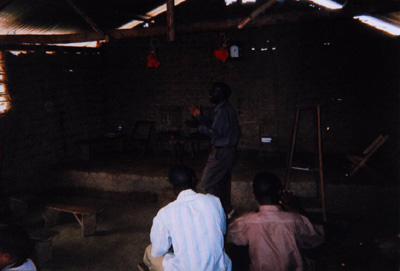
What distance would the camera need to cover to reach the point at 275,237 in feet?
9.18

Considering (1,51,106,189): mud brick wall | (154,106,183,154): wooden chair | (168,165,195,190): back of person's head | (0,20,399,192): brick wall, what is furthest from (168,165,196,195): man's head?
(154,106,183,154): wooden chair

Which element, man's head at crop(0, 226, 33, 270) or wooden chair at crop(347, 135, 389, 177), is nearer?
man's head at crop(0, 226, 33, 270)

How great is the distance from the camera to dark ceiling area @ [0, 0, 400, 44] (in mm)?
5203

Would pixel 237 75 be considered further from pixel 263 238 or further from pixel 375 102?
pixel 263 238

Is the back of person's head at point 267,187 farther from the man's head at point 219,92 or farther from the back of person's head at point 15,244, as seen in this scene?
the man's head at point 219,92

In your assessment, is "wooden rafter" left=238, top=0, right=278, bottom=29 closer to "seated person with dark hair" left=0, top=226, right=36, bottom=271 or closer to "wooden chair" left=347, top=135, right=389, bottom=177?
"wooden chair" left=347, top=135, right=389, bottom=177

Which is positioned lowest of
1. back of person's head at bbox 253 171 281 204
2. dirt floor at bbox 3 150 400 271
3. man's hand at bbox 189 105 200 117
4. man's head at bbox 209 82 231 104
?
dirt floor at bbox 3 150 400 271

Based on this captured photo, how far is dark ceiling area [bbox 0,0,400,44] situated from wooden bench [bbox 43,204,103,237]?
2923mm

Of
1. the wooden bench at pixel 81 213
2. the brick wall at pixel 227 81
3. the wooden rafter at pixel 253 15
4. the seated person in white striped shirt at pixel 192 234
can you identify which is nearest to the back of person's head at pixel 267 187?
the seated person in white striped shirt at pixel 192 234

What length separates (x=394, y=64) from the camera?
6.80 m

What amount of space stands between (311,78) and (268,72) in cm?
106

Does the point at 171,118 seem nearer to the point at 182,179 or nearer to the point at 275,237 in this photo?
the point at 182,179

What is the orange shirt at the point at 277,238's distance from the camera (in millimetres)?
2779

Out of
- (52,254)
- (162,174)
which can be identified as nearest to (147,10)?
(162,174)
